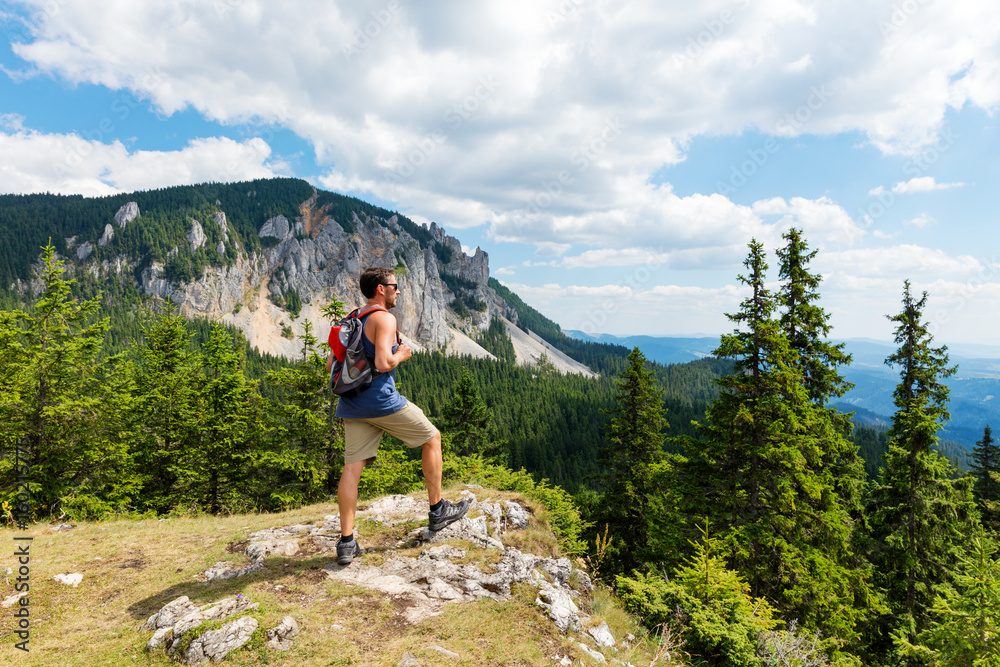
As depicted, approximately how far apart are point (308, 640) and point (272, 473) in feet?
45.8

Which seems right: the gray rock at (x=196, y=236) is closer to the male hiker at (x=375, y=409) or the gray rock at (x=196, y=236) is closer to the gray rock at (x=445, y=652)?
the male hiker at (x=375, y=409)

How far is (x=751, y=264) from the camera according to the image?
41.3ft

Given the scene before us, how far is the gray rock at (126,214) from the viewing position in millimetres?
192750

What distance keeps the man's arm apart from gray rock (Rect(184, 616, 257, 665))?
103 inches

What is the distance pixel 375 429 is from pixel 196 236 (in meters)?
232

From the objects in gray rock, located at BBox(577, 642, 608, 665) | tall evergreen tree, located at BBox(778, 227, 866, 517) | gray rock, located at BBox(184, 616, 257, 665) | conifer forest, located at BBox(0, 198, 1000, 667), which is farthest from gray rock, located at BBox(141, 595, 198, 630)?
tall evergreen tree, located at BBox(778, 227, 866, 517)

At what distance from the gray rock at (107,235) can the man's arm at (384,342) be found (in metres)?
248

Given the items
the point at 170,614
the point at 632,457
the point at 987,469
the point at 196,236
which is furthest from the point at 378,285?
the point at 196,236

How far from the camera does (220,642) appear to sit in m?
3.71

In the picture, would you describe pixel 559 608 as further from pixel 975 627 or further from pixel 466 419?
pixel 466 419

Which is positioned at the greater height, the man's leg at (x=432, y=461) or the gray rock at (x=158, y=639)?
Result: the man's leg at (x=432, y=461)

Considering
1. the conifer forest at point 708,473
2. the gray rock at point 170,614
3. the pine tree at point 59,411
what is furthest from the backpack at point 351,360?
the pine tree at point 59,411

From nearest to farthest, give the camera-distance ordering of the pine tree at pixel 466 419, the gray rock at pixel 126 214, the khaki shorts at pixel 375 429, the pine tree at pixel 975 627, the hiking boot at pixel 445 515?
1. the khaki shorts at pixel 375 429
2. the hiking boot at pixel 445 515
3. the pine tree at pixel 975 627
4. the pine tree at pixel 466 419
5. the gray rock at pixel 126 214

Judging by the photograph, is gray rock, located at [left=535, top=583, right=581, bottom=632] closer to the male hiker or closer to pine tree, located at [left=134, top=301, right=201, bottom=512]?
the male hiker
